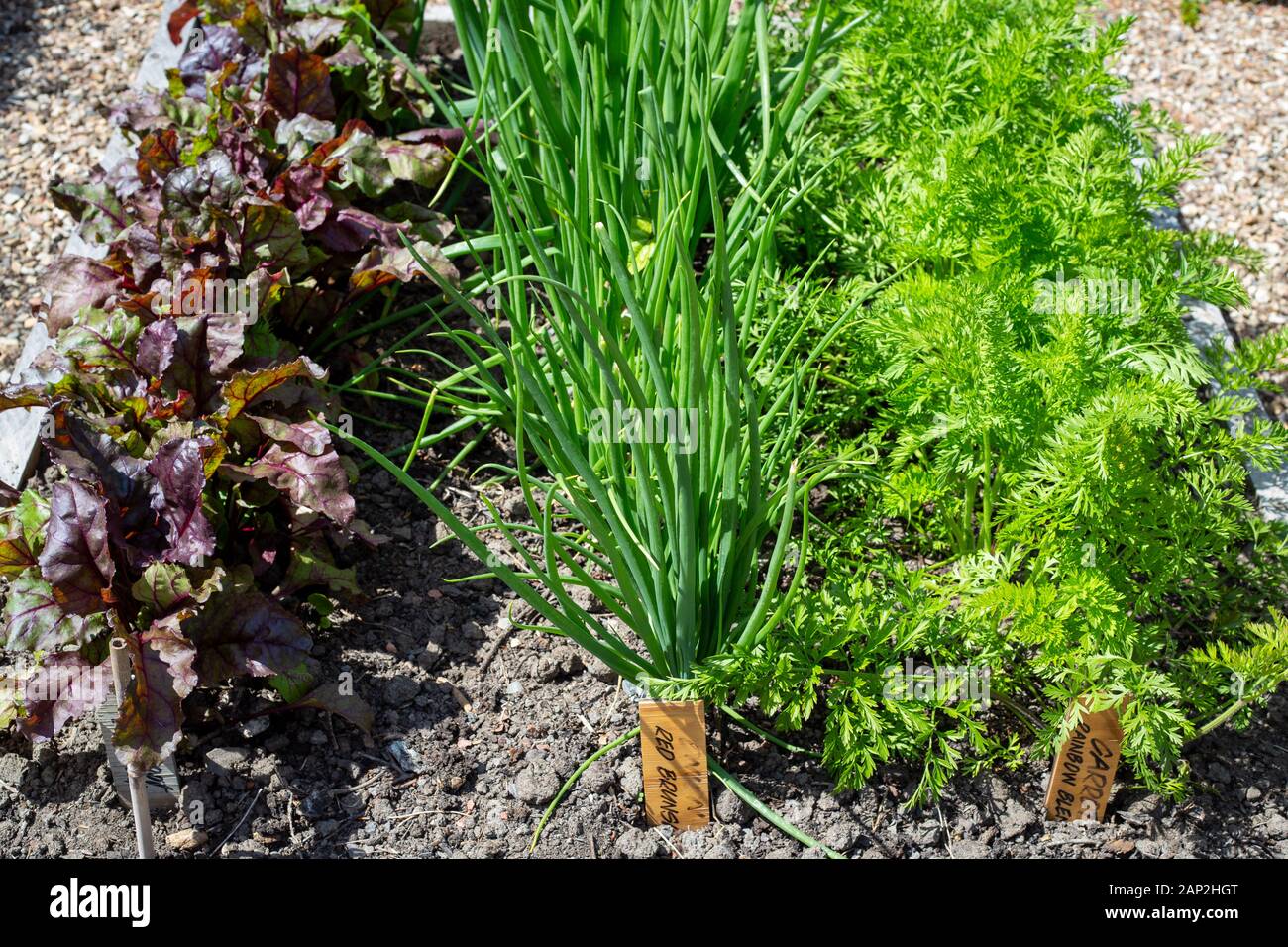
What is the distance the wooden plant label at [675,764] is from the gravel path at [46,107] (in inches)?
75.9

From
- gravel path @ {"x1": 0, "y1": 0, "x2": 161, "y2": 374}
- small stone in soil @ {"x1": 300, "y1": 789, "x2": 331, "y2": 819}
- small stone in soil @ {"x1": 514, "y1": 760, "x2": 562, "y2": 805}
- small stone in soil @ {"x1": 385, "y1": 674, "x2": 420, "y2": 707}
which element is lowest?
small stone in soil @ {"x1": 300, "y1": 789, "x2": 331, "y2": 819}

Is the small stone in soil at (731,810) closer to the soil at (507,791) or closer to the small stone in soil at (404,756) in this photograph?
the soil at (507,791)

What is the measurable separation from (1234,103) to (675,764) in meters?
3.27

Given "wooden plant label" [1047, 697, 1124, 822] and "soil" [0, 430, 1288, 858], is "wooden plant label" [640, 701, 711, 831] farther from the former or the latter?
"wooden plant label" [1047, 697, 1124, 822]

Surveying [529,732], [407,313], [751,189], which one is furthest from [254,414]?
[751,189]

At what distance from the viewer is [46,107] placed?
3660 millimetres

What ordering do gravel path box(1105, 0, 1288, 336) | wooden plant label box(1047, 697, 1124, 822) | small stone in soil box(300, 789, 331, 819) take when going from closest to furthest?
1. wooden plant label box(1047, 697, 1124, 822)
2. small stone in soil box(300, 789, 331, 819)
3. gravel path box(1105, 0, 1288, 336)

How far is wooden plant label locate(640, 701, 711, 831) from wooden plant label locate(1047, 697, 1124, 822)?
59 centimetres

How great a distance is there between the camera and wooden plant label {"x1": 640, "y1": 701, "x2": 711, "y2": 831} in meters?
1.94

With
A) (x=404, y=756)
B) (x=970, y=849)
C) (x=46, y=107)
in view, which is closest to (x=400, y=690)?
(x=404, y=756)

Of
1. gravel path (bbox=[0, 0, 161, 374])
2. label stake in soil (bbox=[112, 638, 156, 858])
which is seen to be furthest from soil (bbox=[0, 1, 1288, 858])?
gravel path (bbox=[0, 0, 161, 374])

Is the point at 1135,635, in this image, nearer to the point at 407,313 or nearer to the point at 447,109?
the point at 407,313

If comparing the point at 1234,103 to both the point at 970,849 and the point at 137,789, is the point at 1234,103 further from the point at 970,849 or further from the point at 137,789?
the point at 137,789

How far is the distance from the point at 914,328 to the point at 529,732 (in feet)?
3.37
